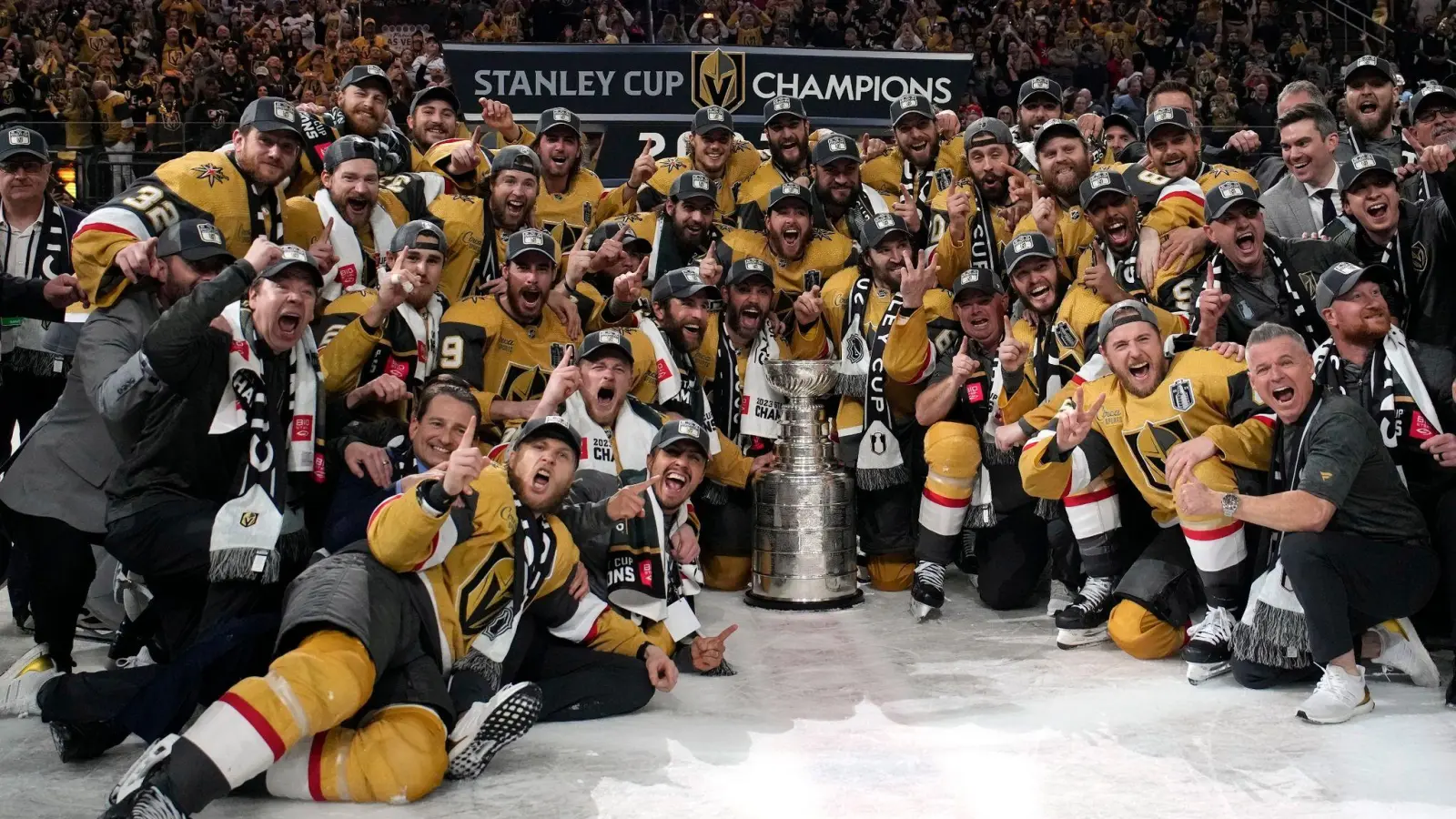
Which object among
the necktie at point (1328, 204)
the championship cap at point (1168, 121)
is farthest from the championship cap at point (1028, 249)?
the necktie at point (1328, 204)

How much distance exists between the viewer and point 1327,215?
6.46 metres

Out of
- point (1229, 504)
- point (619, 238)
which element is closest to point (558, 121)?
point (619, 238)

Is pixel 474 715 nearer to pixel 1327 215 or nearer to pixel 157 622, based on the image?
pixel 157 622

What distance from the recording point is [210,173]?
554 centimetres

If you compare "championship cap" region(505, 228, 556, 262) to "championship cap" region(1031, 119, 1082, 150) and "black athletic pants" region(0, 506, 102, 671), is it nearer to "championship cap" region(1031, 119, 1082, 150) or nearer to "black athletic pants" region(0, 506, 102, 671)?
"black athletic pants" region(0, 506, 102, 671)

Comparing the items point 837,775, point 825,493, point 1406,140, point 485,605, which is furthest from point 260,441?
point 1406,140

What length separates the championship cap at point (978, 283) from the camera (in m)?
6.49

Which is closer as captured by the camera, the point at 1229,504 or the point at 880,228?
the point at 1229,504

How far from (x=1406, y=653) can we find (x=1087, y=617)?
118 centimetres

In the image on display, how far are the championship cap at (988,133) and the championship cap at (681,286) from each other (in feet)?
5.38

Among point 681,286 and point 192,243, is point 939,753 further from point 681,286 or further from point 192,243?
point 192,243

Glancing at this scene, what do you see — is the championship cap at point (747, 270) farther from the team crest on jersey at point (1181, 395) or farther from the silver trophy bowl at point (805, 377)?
the team crest on jersey at point (1181, 395)

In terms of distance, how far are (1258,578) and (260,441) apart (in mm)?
3387

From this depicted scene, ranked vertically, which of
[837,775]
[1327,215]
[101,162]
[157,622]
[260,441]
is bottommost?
[837,775]
